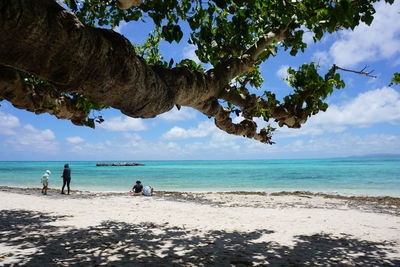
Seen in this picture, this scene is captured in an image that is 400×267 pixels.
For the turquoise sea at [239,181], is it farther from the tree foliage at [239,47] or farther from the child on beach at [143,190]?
the tree foliage at [239,47]

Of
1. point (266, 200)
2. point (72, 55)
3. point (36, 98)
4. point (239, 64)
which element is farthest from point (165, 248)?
point (266, 200)

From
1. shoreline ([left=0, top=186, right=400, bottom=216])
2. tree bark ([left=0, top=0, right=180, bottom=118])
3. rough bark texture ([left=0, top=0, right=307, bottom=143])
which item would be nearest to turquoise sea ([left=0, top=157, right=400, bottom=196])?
shoreline ([left=0, top=186, right=400, bottom=216])

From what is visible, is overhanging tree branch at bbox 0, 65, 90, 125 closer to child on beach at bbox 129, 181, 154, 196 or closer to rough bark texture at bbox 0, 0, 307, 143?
rough bark texture at bbox 0, 0, 307, 143

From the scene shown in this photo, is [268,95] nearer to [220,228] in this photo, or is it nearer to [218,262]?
[218,262]

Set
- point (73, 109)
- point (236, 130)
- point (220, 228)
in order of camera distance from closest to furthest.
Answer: point (73, 109)
point (236, 130)
point (220, 228)

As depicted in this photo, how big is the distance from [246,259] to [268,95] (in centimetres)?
393

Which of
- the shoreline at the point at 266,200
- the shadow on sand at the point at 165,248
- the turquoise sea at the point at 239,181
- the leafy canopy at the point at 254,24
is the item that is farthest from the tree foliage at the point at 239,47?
the turquoise sea at the point at 239,181

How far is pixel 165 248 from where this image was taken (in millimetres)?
6500

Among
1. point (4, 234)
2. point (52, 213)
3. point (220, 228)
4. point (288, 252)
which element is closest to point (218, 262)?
point (288, 252)

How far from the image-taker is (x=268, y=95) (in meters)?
7.00

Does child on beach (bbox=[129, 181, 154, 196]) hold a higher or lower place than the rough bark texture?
lower

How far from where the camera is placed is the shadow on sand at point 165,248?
18.1ft

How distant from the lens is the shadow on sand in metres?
5.51

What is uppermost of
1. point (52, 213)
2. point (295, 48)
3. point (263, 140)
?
point (295, 48)
